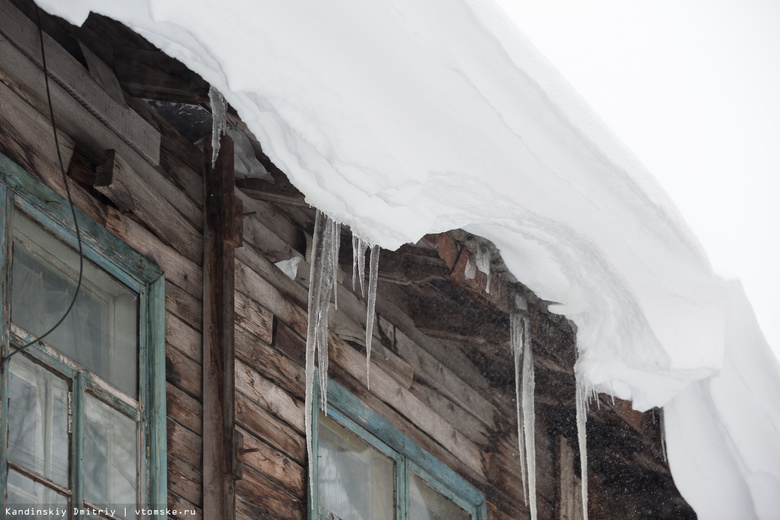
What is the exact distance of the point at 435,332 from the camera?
4.72m

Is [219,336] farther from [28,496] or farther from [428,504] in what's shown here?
[428,504]

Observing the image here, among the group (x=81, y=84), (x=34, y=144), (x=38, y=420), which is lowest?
(x=38, y=420)

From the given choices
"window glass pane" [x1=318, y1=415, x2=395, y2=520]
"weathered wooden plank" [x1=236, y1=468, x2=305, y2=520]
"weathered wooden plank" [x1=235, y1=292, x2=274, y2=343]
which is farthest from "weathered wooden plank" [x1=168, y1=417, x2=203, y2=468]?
"window glass pane" [x1=318, y1=415, x2=395, y2=520]

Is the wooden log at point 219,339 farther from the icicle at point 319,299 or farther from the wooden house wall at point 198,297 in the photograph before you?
the icicle at point 319,299

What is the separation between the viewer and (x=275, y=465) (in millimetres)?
3615

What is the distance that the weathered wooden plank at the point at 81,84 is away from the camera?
2744mm

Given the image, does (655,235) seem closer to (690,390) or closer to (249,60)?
(690,390)

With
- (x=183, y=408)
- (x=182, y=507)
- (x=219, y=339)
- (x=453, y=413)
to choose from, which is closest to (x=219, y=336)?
(x=219, y=339)

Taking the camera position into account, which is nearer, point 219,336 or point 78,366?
point 78,366

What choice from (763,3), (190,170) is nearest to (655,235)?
(190,170)

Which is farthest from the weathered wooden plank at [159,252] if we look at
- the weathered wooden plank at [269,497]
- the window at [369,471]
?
the window at [369,471]

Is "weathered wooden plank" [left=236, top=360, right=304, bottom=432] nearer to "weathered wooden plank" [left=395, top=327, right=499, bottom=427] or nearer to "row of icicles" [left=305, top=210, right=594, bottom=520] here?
"row of icicles" [left=305, top=210, right=594, bottom=520]

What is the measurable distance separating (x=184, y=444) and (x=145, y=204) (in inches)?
38.7

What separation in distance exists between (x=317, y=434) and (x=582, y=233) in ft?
5.76
